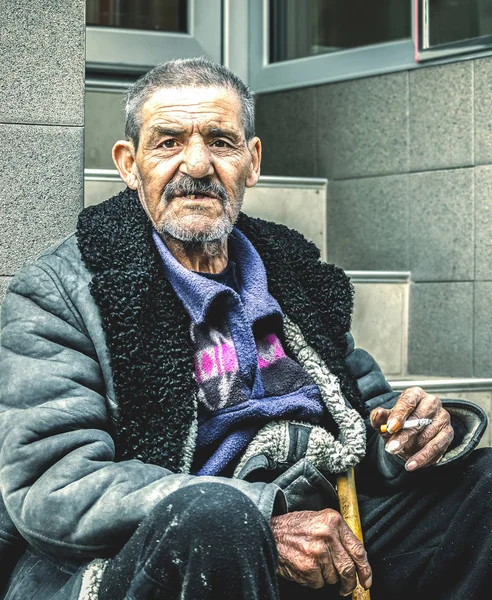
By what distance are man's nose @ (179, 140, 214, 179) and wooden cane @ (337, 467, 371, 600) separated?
80 centimetres

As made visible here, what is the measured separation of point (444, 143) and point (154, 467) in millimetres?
2479

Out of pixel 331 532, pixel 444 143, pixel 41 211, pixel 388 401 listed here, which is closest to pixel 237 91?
pixel 41 211

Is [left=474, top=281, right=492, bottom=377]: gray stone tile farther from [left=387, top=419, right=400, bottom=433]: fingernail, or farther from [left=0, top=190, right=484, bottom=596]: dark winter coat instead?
[left=387, top=419, right=400, bottom=433]: fingernail

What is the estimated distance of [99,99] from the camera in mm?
5191

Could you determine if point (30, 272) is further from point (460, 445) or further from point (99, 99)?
point (99, 99)

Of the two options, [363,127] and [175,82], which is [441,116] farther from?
[175,82]

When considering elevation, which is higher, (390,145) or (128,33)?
(128,33)

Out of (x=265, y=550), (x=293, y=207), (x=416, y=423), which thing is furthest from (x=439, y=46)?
(x=265, y=550)

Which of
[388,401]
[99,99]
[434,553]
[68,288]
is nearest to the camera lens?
Answer: [68,288]

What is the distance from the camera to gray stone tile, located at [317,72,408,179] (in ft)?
15.3

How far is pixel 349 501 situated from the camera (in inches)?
109

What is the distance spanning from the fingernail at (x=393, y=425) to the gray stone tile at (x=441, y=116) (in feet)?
6.34

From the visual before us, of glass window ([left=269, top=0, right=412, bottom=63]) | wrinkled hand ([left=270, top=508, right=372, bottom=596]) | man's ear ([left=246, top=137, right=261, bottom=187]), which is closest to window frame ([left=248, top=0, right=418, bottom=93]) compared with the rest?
glass window ([left=269, top=0, right=412, bottom=63])

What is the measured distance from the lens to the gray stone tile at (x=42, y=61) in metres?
3.06
